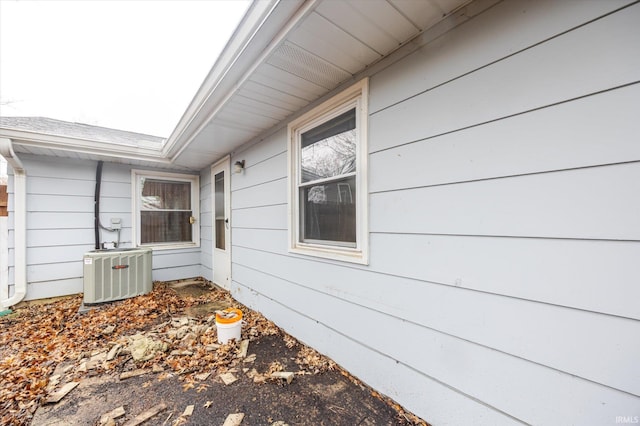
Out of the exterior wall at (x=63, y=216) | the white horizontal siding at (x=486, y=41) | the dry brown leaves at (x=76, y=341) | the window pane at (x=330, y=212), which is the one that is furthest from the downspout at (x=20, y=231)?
the white horizontal siding at (x=486, y=41)

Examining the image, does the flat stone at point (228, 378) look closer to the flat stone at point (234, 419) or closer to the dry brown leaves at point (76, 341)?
the dry brown leaves at point (76, 341)

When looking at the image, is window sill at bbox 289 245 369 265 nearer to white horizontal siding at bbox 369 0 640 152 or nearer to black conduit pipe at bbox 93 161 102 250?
white horizontal siding at bbox 369 0 640 152

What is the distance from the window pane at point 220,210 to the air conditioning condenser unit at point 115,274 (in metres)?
1.05

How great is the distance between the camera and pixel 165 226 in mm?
4785

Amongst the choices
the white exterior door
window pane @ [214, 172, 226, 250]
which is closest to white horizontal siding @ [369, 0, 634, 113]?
the white exterior door

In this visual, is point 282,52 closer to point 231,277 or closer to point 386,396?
point 386,396

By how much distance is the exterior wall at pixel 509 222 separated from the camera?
92 centimetres

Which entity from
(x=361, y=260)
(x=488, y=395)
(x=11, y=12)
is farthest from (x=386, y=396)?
(x=11, y=12)

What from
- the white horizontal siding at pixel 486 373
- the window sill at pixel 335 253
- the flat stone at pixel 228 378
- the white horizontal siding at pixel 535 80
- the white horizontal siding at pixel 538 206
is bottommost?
the flat stone at pixel 228 378

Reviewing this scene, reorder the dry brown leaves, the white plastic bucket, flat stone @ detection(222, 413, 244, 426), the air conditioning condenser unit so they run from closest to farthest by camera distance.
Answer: flat stone @ detection(222, 413, 244, 426) < the dry brown leaves < the white plastic bucket < the air conditioning condenser unit

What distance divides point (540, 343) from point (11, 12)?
28.3 ft

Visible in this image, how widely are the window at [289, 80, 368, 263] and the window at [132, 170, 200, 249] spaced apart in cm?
338

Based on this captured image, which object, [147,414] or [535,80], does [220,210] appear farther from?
[535,80]

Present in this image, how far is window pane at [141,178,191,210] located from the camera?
459cm
